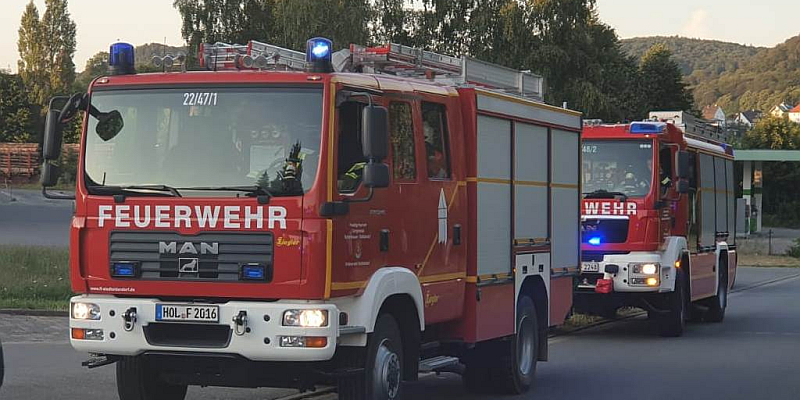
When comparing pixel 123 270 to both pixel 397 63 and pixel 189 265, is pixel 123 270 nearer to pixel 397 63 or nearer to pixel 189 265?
pixel 189 265

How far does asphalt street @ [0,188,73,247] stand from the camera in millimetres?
35594

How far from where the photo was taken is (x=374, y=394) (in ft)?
31.0

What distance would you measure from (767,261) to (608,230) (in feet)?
87.1

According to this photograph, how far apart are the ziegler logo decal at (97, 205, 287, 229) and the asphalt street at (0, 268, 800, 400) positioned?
271 cm

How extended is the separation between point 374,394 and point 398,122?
2.09m

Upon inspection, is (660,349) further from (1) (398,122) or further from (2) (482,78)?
(1) (398,122)

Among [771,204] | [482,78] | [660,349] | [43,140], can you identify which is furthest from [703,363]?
[771,204]

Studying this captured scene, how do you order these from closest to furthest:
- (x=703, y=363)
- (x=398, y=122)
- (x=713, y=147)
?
(x=398, y=122) → (x=703, y=363) → (x=713, y=147)

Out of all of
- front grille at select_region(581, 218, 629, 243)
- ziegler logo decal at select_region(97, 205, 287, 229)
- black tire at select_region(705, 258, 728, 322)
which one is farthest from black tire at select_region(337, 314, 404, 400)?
black tire at select_region(705, 258, 728, 322)

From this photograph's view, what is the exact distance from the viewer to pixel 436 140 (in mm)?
10703

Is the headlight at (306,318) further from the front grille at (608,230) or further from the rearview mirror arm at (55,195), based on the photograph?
the front grille at (608,230)

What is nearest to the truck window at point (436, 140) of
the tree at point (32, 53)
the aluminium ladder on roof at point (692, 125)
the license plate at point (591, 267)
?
the license plate at point (591, 267)

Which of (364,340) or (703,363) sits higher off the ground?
(364,340)

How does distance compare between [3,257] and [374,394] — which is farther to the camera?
[3,257]
